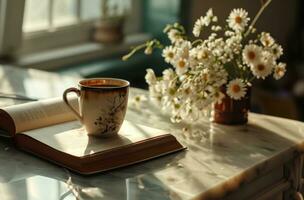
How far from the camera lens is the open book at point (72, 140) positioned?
106 centimetres

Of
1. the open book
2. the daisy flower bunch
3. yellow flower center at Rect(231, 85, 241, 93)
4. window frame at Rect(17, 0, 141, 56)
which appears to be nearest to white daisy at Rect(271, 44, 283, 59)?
the daisy flower bunch

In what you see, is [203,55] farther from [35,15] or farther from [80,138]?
[35,15]

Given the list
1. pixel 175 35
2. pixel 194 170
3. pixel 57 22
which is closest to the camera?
pixel 194 170

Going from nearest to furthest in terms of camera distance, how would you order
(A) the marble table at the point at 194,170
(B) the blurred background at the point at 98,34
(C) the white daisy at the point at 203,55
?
(A) the marble table at the point at 194,170 < (C) the white daisy at the point at 203,55 < (B) the blurred background at the point at 98,34

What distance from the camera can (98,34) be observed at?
262cm

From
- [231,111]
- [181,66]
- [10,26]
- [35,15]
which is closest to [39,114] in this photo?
[181,66]

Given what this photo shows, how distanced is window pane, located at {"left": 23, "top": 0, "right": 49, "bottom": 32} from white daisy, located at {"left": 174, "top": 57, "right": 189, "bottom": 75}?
1195 mm

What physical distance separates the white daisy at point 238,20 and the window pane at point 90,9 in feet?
4.57

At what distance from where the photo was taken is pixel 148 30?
2.84 metres

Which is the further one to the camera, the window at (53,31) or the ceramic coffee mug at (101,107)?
the window at (53,31)

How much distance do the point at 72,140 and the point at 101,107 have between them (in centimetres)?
8

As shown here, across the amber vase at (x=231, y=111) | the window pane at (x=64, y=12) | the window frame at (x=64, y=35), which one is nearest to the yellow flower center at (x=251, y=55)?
the amber vase at (x=231, y=111)

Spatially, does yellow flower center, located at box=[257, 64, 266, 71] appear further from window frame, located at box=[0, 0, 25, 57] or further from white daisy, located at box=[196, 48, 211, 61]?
window frame, located at box=[0, 0, 25, 57]

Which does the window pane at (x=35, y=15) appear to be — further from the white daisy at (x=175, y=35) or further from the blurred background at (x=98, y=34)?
the white daisy at (x=175, y=35)
